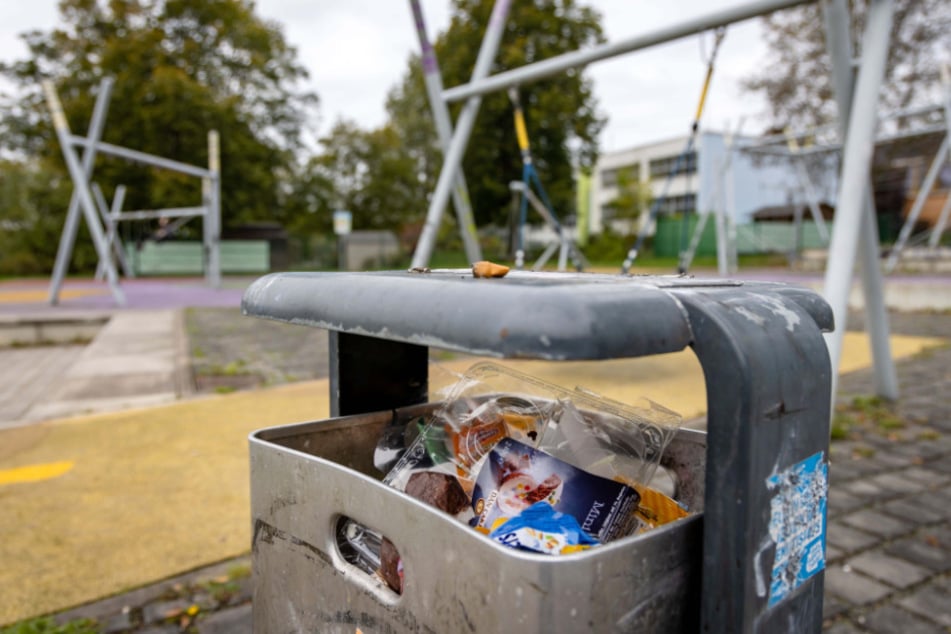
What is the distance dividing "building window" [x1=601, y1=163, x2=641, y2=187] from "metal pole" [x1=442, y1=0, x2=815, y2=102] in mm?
37442

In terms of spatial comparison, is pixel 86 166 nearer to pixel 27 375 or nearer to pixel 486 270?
pixel 27 375

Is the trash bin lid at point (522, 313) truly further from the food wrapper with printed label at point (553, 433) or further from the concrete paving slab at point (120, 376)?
the concrete paving slab at point (120, 376)

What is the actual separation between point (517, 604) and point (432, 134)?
1410 inches

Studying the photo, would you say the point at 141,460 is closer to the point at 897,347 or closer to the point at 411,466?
the point at 411,466

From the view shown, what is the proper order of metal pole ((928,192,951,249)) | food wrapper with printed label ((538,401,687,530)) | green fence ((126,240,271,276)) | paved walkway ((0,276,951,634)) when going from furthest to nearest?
green fence ((126,240,271,276)) → metal pole ((928,192,951,249)) → paved walkway ((0,276,951,634)) → food wrapper with printed label ((538,401,687,530))

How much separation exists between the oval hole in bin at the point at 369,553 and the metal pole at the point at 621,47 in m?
2.50

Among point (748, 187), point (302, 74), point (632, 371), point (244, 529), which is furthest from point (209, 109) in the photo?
point (748, 187)

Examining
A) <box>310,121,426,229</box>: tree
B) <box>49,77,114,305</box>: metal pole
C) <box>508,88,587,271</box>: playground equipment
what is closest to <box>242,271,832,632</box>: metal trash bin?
<box>508,88,587,271</box>: playground equipment

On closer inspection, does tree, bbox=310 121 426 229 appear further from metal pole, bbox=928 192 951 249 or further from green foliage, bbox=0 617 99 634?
green foliage, bbox=0 617 99 634

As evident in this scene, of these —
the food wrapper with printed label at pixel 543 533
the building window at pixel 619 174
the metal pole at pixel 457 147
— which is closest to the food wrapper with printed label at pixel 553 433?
the food wrapper with printed label at pixel 543 533

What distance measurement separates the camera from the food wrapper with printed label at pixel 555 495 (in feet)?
2.67

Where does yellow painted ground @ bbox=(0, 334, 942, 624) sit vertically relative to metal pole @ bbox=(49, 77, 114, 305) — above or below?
below

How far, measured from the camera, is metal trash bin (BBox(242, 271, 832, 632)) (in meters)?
0.59

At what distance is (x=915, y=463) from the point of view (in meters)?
2.80
